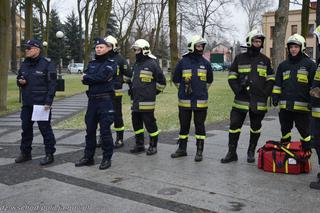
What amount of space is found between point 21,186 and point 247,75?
3857mm

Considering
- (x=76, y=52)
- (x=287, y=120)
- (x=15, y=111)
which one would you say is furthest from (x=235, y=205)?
(x=76, y=52)

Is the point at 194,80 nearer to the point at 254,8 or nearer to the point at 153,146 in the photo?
the point at 153,146

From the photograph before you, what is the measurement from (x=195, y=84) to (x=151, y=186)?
227 centimetres

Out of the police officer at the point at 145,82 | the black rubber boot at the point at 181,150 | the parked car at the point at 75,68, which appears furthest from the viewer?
the parked car at the point at 75,68

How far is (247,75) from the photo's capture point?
7.08 metres

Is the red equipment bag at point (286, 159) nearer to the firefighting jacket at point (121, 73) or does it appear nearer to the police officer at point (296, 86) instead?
the police officer at point (296, 86)

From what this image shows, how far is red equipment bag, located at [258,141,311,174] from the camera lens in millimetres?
6484

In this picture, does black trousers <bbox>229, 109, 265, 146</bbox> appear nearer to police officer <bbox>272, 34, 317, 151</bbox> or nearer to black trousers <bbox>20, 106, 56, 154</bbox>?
police officer <bbox>272, 34, 317, 151</bbox>

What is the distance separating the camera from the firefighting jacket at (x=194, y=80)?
24.5 ft

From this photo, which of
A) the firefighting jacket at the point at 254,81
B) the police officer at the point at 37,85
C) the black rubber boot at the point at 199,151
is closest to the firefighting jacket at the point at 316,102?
the firefighting jacket at the point at 254,81

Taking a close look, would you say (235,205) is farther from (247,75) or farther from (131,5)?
(131,5)

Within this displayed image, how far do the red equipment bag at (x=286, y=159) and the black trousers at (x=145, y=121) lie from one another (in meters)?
2.16

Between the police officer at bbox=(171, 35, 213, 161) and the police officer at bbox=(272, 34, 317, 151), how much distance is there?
1.25 meters

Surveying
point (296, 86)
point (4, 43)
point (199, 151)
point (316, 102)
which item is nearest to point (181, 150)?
point (199, 151)
